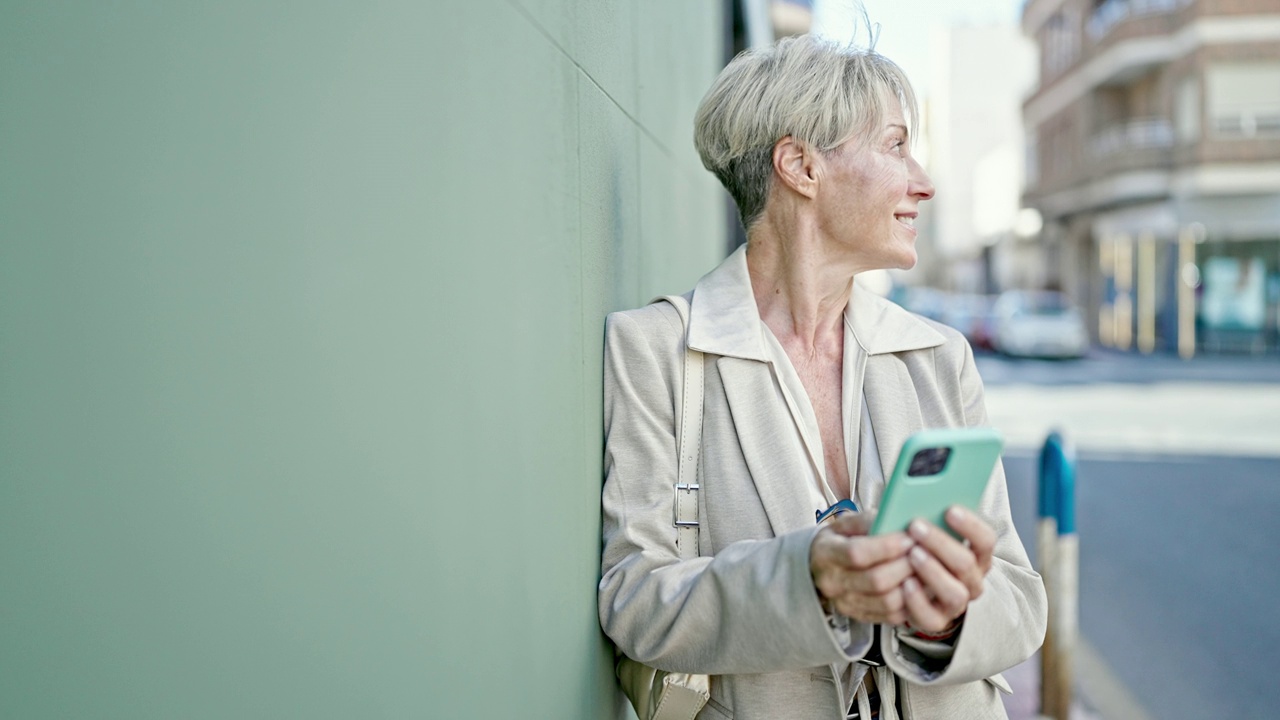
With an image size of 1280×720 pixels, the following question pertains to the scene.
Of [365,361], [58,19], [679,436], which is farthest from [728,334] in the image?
[58,19]

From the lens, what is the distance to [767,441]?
194 cm

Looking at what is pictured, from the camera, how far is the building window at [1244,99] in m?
26.4

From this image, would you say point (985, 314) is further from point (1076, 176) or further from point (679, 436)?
point (679, 436)

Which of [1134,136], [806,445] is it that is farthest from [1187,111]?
[806,445]

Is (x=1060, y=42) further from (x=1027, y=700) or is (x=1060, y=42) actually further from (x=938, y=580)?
(x=938, y=580)

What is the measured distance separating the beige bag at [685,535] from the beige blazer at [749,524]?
0.06ft

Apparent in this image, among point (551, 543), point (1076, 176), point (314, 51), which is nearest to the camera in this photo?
Answer: point (314, 51)

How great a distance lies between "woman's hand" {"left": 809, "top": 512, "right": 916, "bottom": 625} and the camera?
1.45 m

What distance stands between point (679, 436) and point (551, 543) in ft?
1.35

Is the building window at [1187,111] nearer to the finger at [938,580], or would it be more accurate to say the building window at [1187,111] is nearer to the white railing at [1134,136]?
the white railing at [1134,136]

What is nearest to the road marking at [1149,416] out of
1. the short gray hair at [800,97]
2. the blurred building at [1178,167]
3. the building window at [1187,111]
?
the short gray hair at [800,97]

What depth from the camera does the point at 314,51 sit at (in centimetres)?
83

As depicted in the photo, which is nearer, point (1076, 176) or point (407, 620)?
point (407, 620)

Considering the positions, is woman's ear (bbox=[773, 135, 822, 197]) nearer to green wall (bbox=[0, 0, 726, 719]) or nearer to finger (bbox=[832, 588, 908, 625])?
green wall (bbox=[0, 0, 726, 719])
